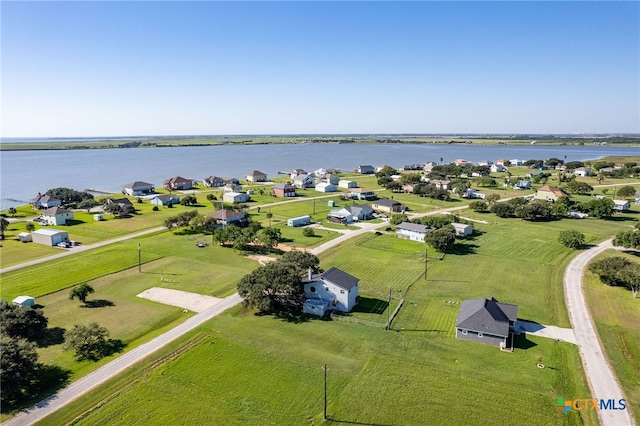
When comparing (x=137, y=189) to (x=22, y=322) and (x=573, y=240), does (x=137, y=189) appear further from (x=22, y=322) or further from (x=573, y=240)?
(x=573, y=240)

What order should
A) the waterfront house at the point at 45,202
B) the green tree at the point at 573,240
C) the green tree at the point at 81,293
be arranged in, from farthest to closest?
the waterfront house at the point at 45,202
the green tree at the point at 573,240
the green tree at the point at 81,293

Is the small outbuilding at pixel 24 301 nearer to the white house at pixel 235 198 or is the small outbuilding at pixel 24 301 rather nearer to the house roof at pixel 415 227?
the house roof at pixel 415 227

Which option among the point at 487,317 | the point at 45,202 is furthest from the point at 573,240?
the point at 45,202

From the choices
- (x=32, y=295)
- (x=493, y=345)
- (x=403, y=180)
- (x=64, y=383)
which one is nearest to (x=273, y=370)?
(x=64, y=383)

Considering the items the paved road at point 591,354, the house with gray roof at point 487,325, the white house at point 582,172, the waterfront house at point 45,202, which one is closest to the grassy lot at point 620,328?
the paved road at point 591,354

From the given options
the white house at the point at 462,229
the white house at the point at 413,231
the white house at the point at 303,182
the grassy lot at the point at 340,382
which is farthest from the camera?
the white house at the point at 303,182

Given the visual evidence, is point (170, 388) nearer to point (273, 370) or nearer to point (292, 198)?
point (273, 370)

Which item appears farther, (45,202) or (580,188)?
(580,188)

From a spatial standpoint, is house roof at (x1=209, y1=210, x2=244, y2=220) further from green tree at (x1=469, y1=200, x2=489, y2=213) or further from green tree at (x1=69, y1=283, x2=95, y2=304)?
green tree at (x1=469, y1=200, x2=489, y2=213)
